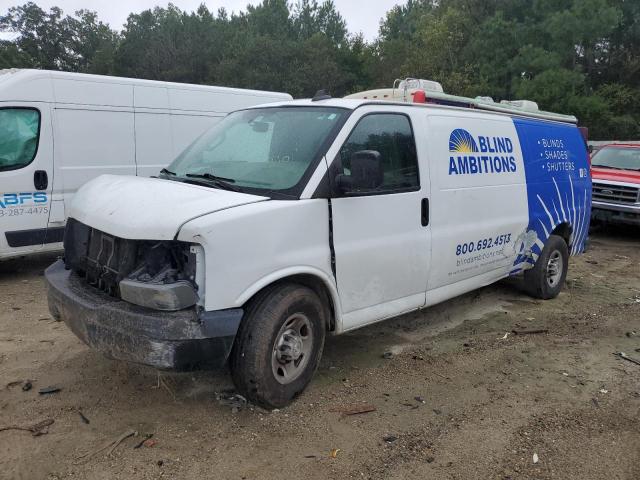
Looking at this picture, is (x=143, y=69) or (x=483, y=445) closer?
(x=483, y=445)

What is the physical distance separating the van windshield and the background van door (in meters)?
0.23

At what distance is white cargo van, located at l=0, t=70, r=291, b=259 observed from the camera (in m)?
6.68

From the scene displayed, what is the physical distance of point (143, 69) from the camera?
44.9 meters

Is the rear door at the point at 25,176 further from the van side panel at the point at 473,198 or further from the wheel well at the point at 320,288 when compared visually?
the van side panel at the point at 473,198

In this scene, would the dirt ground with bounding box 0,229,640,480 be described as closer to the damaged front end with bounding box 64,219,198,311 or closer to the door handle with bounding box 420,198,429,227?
the damaged front end with bounding box 64,219,198,311

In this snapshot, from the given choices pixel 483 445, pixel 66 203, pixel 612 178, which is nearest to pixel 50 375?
pixel 483 445

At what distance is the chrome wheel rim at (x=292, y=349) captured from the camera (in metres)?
3.57

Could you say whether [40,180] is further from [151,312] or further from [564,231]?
[564,231]

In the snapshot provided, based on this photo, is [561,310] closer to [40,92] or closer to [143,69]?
[40,92]

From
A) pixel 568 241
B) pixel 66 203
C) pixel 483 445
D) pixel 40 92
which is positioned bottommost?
pixel 483 445

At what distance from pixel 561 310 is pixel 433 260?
2.44m

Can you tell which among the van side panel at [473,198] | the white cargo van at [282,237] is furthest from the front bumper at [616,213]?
the white cargo van at [282,237]

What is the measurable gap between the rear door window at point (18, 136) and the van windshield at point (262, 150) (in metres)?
3.34

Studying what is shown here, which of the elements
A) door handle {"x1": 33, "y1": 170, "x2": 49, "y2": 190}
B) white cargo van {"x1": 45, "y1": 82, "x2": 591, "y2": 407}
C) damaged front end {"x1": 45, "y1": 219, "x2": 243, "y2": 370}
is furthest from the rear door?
damaged front end {"x1": 45, "y1": 219, "x2": 243, "y2": 370}
